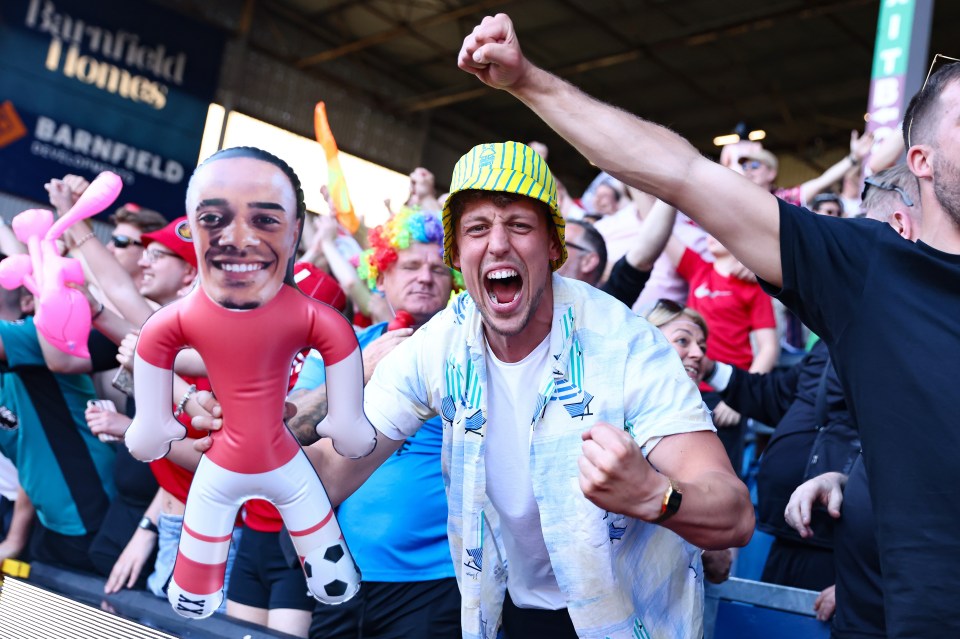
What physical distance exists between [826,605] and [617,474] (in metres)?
1.37

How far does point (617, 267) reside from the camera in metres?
3.10

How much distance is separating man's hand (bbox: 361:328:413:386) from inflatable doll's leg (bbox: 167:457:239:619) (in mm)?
662

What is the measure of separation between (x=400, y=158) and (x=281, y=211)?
13371mm

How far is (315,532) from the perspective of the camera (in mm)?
1783

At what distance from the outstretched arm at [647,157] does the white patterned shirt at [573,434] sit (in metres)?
0.34

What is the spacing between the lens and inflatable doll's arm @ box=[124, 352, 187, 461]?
1732 mm

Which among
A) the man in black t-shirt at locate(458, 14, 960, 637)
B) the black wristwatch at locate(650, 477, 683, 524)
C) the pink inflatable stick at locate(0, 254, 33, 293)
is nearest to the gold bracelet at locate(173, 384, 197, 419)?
the pink inflatable stick at locate(0, 254, 33, 293)

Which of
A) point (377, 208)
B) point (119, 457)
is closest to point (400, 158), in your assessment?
point (377, 208)

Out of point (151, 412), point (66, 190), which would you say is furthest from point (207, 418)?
point (66, 190)

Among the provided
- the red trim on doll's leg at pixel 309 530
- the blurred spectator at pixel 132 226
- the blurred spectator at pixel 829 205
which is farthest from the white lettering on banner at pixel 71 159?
the red trim on doll's leg at pixel 309 530

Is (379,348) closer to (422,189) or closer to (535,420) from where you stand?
(535,420)

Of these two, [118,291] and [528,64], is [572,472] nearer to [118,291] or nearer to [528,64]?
[528,64]

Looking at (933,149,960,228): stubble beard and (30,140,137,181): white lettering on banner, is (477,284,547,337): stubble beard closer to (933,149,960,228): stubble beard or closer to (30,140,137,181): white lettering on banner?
(933,149,960,228): stubble beard

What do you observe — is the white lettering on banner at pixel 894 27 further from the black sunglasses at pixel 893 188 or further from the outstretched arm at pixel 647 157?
the outstretched arm at pixel 647 157
